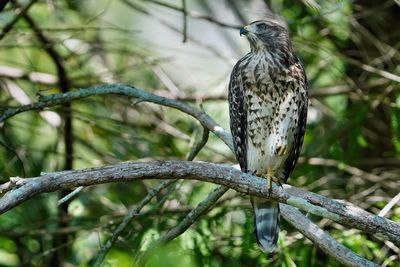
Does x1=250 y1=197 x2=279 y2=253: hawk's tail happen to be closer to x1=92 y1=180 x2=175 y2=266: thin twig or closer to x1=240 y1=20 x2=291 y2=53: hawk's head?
x1=92 y1=180 x2=175 y2=266: thin twig

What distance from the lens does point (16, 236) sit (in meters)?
5.55

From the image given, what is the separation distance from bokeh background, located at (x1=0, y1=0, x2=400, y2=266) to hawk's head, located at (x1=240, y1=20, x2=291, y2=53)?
0.34 m

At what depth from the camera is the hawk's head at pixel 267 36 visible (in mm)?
5000

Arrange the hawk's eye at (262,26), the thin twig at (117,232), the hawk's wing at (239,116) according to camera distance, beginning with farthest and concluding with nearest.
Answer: the hawk's eye at (262,26) < the hawk's wing at (239,116) < the thin twig at (117,232)

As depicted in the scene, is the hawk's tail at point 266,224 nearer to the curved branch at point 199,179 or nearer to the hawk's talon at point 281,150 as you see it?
the hawk's talon at point 281,150

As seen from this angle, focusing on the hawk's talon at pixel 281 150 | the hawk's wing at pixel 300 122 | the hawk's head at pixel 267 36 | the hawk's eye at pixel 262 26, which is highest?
the hawk's eye at pixel 262 26

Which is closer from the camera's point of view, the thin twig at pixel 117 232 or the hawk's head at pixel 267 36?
the thin twig at pixel 117 232

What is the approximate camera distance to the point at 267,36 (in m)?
5.11

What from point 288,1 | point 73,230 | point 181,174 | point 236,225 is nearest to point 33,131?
point 73,230

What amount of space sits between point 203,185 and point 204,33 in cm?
373

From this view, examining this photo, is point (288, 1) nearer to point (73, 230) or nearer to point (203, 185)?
point (203, 185)

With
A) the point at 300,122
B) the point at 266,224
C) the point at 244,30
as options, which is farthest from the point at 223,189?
the point at 244,30

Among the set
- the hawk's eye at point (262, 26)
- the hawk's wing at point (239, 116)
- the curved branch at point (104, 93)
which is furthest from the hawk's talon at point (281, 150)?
the hawk's eye at point (262, 26)

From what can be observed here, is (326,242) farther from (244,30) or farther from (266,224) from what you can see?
(244,30)
